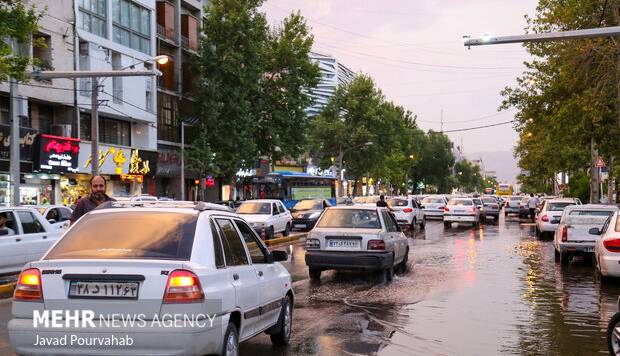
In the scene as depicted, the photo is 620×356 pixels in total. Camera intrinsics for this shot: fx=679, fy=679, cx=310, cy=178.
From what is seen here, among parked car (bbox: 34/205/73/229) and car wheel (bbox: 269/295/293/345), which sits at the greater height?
parked car (bbox: 34/205/73/229)

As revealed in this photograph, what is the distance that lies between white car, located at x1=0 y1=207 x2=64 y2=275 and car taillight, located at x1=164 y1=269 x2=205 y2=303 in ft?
30.2

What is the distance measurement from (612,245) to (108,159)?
3150 centimetres

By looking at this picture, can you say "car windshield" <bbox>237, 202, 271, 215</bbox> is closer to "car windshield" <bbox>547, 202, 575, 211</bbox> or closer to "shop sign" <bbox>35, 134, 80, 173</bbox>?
"shop sign" <bbox>35, 134, 80, 173</bbox>

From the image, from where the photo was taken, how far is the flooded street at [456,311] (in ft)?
26.0

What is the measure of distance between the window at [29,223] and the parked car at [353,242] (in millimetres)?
5955

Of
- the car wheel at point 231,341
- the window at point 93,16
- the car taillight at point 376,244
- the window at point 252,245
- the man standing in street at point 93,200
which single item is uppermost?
the window at point 93,16

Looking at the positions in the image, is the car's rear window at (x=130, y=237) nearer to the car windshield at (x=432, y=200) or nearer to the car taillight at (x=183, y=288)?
the car taillight at (x=183, y=288)

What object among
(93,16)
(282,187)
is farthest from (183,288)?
(282,187)

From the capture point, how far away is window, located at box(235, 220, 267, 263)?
6.95 meters

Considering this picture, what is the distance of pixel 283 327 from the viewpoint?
301 inches

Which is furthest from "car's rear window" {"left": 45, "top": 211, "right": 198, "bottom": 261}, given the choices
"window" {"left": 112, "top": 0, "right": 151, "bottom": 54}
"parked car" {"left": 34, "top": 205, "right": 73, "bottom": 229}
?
"window" {"left": 112, "top": 0, "right": 151, "bottom": 54}

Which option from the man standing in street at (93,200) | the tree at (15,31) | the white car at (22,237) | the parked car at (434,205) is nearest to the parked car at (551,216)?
the parked car at (434,205)

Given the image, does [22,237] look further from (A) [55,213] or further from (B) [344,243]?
(B) [344,243]

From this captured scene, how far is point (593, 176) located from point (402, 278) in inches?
1255
